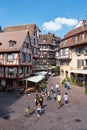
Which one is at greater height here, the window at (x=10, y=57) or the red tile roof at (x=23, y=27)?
the red tile roof at (x=23, y=27)

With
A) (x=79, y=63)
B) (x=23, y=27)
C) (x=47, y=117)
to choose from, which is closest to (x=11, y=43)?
(x=79, y=63)

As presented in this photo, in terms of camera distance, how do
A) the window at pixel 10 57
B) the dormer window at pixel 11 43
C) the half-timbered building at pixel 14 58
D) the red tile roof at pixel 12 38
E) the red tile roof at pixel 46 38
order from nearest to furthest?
1. the half-timbered building at pixel 14 58
2. the window at pixel 10 57
3. the red tile roof at pixel 12 38
4. the dormer window at pixel 11 43
5. the red tile roof at pixel 46 38

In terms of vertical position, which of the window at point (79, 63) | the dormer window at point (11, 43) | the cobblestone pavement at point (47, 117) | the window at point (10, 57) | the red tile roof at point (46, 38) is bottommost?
the cobblestone pavement at point (47, 117)

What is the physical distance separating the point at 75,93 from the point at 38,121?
518 inches

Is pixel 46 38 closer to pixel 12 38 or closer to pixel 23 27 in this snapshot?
pixel 23 27

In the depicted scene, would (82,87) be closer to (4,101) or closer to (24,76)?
(24,76)

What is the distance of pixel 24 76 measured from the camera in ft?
120

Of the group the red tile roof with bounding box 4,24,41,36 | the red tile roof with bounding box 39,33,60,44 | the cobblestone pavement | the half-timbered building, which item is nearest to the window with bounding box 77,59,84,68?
the half-timbered building

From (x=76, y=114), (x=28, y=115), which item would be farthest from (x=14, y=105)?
(x=76, y=114)

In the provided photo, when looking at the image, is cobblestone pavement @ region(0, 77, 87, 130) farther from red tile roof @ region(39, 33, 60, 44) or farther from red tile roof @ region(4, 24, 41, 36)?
red tile roof @ region(39, 33, 60, 44)

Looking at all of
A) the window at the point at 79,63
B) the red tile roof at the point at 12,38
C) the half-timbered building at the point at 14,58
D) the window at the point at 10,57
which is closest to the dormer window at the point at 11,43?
the half-timbered building at the point at 14,58

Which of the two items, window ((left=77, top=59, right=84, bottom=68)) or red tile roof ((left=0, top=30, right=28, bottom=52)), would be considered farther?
window ((left=77, top=59, right=84, bottom=68))

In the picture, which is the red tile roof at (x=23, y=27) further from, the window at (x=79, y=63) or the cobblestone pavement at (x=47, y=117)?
the cobblestone pavement at (x=47, y=117)

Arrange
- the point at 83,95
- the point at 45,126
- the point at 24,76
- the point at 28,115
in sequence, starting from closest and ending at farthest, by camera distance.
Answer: the point at 45,126
the point at 28,115
the point at 83,95
the point at 24,76
